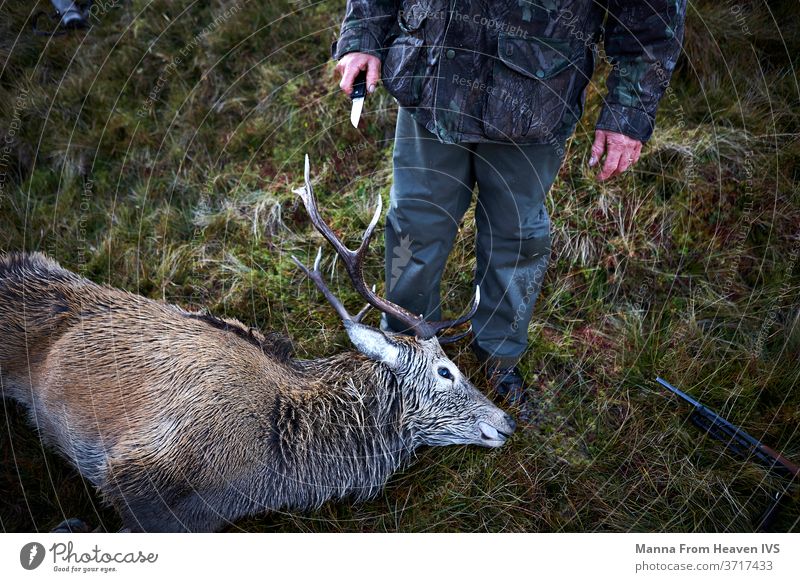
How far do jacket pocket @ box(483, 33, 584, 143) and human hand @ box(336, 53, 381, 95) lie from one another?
0.64 meters

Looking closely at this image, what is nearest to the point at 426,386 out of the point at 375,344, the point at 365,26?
the point at 375,344

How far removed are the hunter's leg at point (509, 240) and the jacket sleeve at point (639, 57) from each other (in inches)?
17.4

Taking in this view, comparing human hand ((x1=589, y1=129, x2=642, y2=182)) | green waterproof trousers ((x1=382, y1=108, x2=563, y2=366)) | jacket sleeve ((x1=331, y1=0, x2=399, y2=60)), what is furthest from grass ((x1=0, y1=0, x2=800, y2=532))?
jacket sleeve ((x1=331, y1=0, x2=399, y2=60))

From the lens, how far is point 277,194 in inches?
217

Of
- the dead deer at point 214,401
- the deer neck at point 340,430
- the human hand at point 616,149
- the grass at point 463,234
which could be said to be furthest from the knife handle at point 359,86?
the grass at point 463,234

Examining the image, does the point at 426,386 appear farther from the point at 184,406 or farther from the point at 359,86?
the point at 359,86

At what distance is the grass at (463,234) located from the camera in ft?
13.1

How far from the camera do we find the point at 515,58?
11.0 ft

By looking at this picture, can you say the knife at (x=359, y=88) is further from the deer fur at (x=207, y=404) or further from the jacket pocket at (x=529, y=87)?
the deer fur at (x=207, y=404)

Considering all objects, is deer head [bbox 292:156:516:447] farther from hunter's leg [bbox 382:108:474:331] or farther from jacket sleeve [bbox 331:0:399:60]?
jacket sleeve [bbox 331:0:399:60]

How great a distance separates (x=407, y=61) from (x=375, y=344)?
64.4 inches
